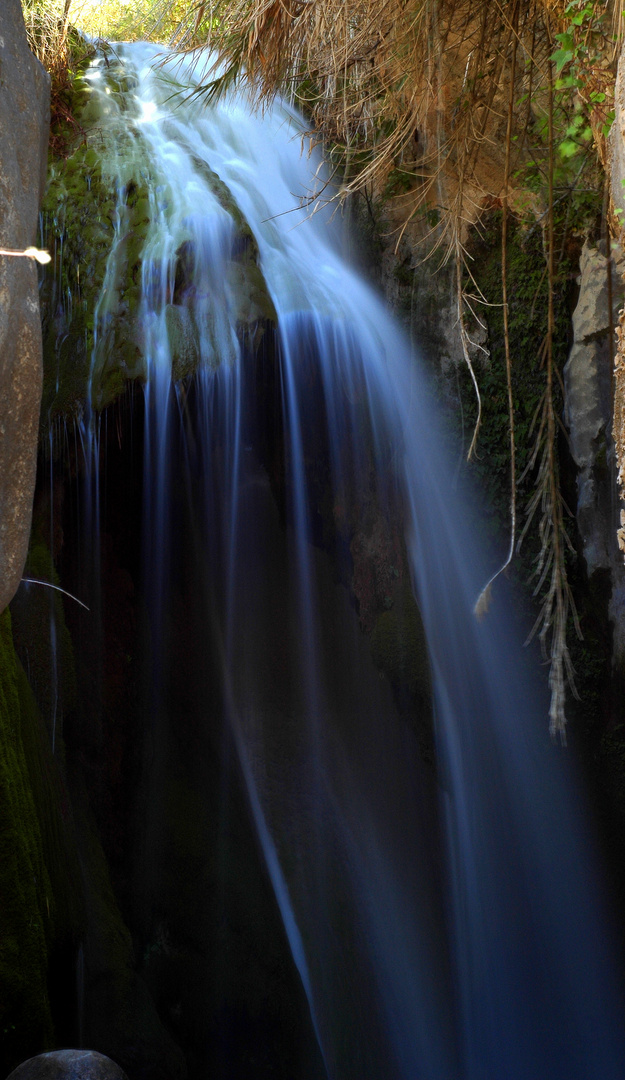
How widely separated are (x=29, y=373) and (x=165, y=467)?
9.28ft

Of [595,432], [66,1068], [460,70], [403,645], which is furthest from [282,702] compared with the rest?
[460,70]

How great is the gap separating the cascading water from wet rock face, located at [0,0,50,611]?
2.73 metres

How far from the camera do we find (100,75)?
6.66m

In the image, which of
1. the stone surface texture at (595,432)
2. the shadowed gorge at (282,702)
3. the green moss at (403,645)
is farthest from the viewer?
the green moss at (403,645)

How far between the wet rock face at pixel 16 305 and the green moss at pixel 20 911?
1727mm

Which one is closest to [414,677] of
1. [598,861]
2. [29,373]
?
[598,861]

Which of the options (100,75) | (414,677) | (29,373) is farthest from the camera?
(100,75)

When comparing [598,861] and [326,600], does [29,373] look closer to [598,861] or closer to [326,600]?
[326,600]

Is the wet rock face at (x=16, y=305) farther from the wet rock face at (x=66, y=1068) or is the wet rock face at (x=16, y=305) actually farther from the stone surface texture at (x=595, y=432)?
the stone surface texture at (x=595, y=432)

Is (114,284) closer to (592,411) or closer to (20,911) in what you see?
(592,411)

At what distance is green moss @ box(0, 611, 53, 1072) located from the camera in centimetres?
317

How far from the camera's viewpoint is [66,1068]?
3.03m

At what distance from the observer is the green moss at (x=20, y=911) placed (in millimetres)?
3172

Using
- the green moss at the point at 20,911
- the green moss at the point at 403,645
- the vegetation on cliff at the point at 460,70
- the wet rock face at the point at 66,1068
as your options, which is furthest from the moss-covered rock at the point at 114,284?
the wet rock face at the point at 66,1068
